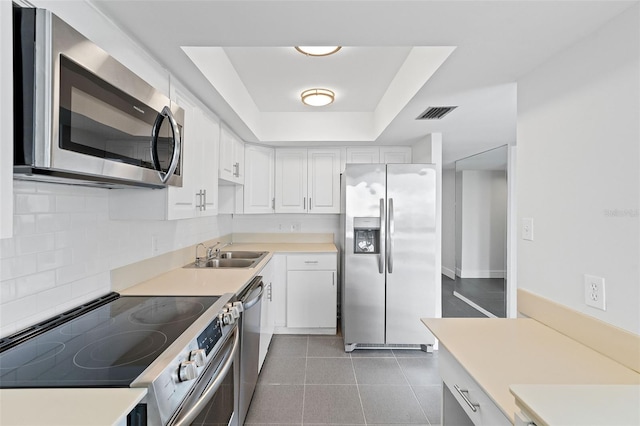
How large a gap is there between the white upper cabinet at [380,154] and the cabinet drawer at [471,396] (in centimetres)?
268

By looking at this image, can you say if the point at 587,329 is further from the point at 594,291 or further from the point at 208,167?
the point at 208,167

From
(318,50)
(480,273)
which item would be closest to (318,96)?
(318,50)

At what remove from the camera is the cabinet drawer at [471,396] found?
94 cm

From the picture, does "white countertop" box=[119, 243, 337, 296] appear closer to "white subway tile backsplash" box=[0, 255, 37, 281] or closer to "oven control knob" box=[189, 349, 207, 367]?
"white subway tile backsplash" box=[0, 255, 37, 281]

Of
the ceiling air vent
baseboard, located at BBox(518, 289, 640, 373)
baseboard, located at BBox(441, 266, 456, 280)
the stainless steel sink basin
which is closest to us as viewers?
baseboard, located at BBox(518, 289, 640, 373)

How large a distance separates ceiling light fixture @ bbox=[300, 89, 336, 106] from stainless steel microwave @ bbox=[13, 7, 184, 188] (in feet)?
5.53

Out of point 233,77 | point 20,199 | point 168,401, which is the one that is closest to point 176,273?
point 20,199

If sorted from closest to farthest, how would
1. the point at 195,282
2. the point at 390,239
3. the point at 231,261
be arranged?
the point at 195,282 → the point at 231,261 → the point at 390,239

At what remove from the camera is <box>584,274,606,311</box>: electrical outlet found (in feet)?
3.89

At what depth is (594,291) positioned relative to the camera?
1.21 meters

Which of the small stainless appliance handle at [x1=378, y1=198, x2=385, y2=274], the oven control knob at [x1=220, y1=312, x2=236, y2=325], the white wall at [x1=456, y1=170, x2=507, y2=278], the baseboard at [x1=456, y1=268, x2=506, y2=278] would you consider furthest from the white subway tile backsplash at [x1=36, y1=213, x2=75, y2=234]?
the baseboard at [x1=456, y1=268, x2=506, y2=278]

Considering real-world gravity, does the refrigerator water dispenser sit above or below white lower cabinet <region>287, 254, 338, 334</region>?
above

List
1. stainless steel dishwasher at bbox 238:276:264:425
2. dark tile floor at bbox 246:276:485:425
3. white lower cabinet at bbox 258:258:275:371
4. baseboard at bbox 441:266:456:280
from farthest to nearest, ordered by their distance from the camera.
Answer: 1. baseboard at bbox 441:266:456:280
2. white lower cabinet at bbox 258:258:275:371
3. dark tile floor at bbox 246:276:485:425
4. stainless steel dishwasher at bbox 238:276:264:425

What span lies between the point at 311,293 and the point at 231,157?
5.56ft
